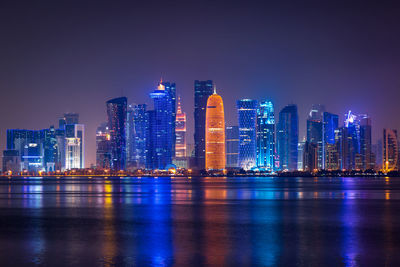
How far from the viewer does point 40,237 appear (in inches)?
1629

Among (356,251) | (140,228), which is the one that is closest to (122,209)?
(140,228)

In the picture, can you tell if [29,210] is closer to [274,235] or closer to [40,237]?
[40,237]

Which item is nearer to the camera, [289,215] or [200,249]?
[200,249]

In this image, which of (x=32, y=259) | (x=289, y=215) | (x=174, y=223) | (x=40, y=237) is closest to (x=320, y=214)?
(x=289, y=215)

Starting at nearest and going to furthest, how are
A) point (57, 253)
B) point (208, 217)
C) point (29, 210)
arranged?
point (57, 253)
point (208, 217)
point (29, 210)

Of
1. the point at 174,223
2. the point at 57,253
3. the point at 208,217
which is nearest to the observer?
the point at 57,253

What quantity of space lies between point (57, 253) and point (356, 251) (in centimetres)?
1790

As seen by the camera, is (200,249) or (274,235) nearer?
(200,249)

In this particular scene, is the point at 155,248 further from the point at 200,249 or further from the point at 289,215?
the point at 289,215

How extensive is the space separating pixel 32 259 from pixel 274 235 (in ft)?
59.2

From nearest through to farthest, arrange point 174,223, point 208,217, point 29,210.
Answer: point 174,223 < point 208,217 < point 29,210

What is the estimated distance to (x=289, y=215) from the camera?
58.0m

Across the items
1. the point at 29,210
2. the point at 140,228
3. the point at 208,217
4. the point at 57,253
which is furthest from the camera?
the point at 29,210

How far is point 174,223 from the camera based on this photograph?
50.5 m
